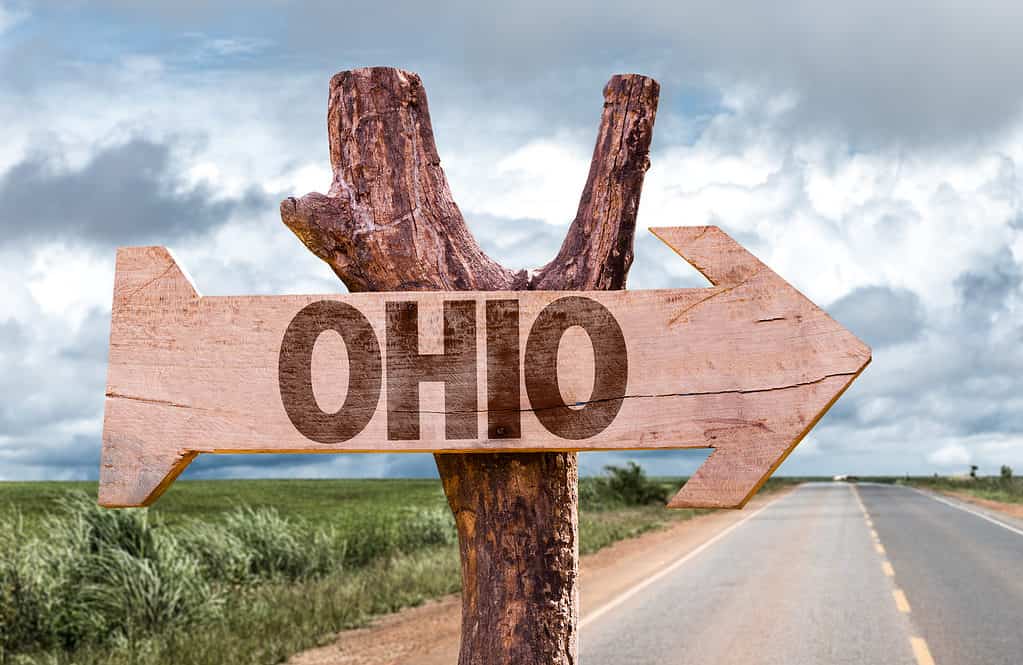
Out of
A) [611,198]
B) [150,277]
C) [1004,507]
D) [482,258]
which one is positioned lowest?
[1004,507]

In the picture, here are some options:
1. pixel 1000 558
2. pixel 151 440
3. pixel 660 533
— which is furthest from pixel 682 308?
pixel 660 533

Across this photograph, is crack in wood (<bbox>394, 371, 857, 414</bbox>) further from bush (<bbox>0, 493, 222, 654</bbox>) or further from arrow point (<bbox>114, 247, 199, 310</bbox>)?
bush (<bbox>0, 493, 222, 654</bbox>)

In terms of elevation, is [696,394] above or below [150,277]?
below

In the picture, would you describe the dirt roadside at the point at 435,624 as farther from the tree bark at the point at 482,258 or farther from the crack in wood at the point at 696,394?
the crack in wood at the point at 696,394

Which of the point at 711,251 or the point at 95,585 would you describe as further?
the point at 95,585

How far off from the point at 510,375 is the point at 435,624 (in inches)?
323

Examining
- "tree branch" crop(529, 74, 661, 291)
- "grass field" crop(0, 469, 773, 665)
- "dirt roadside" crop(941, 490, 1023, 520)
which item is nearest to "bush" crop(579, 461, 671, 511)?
"dirt roadside" crop(941, 490, 1023, 520)

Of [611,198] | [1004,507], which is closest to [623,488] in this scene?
[1004,507]

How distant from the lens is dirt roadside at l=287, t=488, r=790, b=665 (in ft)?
28.9

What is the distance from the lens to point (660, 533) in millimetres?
23141

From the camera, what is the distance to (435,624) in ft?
34.4

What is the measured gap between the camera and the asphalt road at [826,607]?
344 inches

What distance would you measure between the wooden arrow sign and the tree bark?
1.14ft

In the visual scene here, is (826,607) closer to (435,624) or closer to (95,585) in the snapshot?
(435,624)
